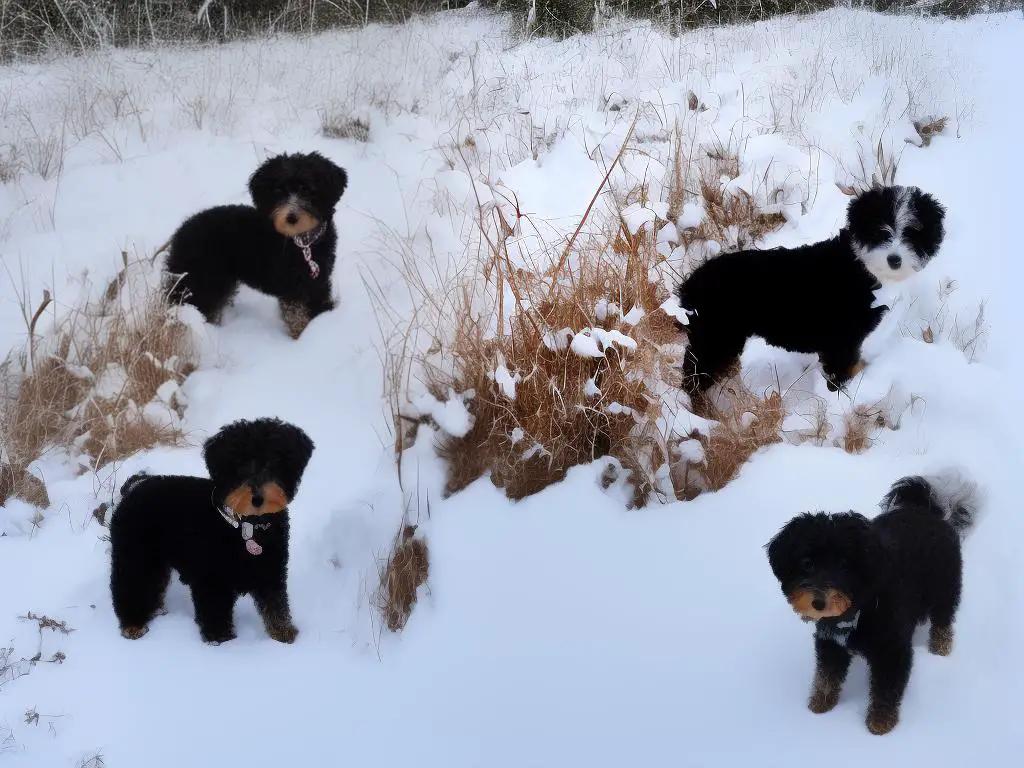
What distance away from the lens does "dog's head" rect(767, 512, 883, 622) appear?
1974mm

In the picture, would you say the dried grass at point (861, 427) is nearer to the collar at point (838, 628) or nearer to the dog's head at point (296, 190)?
the collar at point (838, 628)

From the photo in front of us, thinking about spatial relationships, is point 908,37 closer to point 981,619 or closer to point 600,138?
point 600,138

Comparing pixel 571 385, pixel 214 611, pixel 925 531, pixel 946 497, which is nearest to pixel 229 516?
pixel 214 611

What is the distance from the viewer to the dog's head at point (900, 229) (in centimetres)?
296

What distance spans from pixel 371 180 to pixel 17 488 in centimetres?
204

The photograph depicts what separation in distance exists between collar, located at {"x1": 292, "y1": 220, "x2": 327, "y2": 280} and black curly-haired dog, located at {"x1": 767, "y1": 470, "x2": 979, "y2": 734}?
224 centimetres

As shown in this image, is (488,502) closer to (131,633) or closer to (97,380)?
(131,633)

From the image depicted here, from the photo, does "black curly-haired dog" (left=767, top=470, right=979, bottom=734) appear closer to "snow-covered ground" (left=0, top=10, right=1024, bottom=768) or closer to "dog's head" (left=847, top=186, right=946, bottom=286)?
"snow-covered ground" (left=0, top=10, right=1024, bottom=768)

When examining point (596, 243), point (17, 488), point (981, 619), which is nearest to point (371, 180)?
point (596, 243)

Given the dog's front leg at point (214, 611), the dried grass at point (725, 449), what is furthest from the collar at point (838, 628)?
the dog's front leg at point (214, 611)

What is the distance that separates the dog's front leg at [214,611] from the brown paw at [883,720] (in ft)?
6.10

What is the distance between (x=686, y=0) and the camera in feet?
25.4

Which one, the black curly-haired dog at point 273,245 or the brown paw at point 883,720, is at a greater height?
the black curly-haired dog at point 273,245

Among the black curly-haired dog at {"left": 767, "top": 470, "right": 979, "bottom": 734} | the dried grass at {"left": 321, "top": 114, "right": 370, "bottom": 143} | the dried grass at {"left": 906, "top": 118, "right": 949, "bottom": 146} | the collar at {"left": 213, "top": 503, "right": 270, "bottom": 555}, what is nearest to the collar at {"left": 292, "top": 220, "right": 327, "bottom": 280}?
the dried grass at {"left": 321, "top": 114, "right": 370, "bottom": 143}
